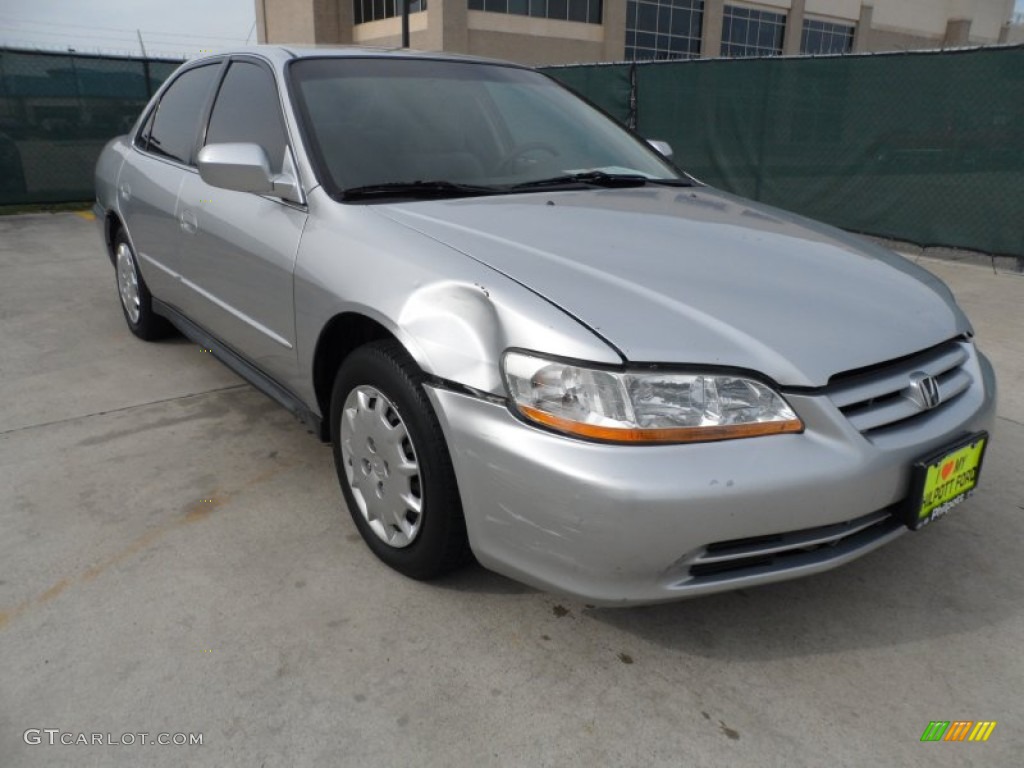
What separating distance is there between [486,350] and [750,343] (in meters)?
0.63

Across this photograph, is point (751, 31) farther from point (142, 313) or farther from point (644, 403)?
point (644, 403)

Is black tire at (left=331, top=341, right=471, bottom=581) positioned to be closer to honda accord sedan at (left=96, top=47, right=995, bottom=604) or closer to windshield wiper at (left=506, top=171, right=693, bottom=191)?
honda accord sedan at (left=96, top=47, right=995, bottom=604)

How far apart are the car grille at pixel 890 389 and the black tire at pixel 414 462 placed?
994 mm

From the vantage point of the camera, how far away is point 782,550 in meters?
1.89

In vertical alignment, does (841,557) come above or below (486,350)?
below

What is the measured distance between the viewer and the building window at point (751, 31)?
38.8 metres

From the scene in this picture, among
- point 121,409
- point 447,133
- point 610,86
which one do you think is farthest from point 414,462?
point 610,86

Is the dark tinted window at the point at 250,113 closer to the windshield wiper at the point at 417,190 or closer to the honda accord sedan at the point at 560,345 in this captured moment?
the honda accord sedan at the point at 560,345

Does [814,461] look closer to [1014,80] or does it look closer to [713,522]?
[713,522]

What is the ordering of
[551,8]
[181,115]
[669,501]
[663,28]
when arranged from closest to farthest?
[669,501]
[181,115]
[551,8]
[663,28]

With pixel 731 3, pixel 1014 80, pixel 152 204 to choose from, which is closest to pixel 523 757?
pixel 152 204

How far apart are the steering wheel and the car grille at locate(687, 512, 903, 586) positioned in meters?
1.67

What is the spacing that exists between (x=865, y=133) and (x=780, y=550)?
699 centimetres

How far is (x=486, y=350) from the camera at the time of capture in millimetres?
1948
